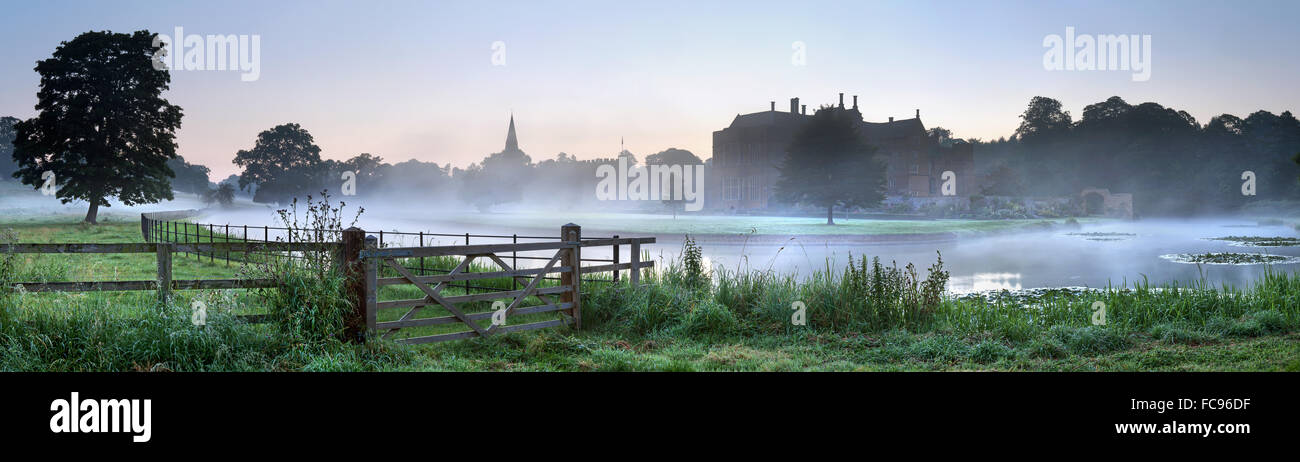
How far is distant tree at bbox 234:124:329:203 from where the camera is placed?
6169cm

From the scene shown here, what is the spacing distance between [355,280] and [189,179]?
319 feet

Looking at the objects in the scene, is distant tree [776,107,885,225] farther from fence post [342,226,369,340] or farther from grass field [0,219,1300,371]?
fence post [342,226,369,340]

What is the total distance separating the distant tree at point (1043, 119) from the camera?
262 ft

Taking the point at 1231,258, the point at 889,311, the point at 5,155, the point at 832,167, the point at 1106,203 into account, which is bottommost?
the point at 889,311

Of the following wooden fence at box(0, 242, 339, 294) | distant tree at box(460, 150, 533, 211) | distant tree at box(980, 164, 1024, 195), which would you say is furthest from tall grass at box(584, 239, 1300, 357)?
distant tree at box(460, 150, 533, 211)

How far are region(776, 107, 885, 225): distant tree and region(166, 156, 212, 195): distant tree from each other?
7182 cm

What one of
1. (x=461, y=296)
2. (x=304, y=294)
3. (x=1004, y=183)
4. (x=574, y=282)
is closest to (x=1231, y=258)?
(x=574, y=282)

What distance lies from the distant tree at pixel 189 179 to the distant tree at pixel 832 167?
7182cm

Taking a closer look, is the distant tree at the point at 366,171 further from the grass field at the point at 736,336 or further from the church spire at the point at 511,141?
the grass field at the point at 736,336

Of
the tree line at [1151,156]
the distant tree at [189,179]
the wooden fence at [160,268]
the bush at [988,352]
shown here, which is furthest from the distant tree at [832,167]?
the distant tree at [189,179]

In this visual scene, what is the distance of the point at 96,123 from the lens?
3472 cm

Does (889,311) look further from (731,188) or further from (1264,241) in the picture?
(731,188)
